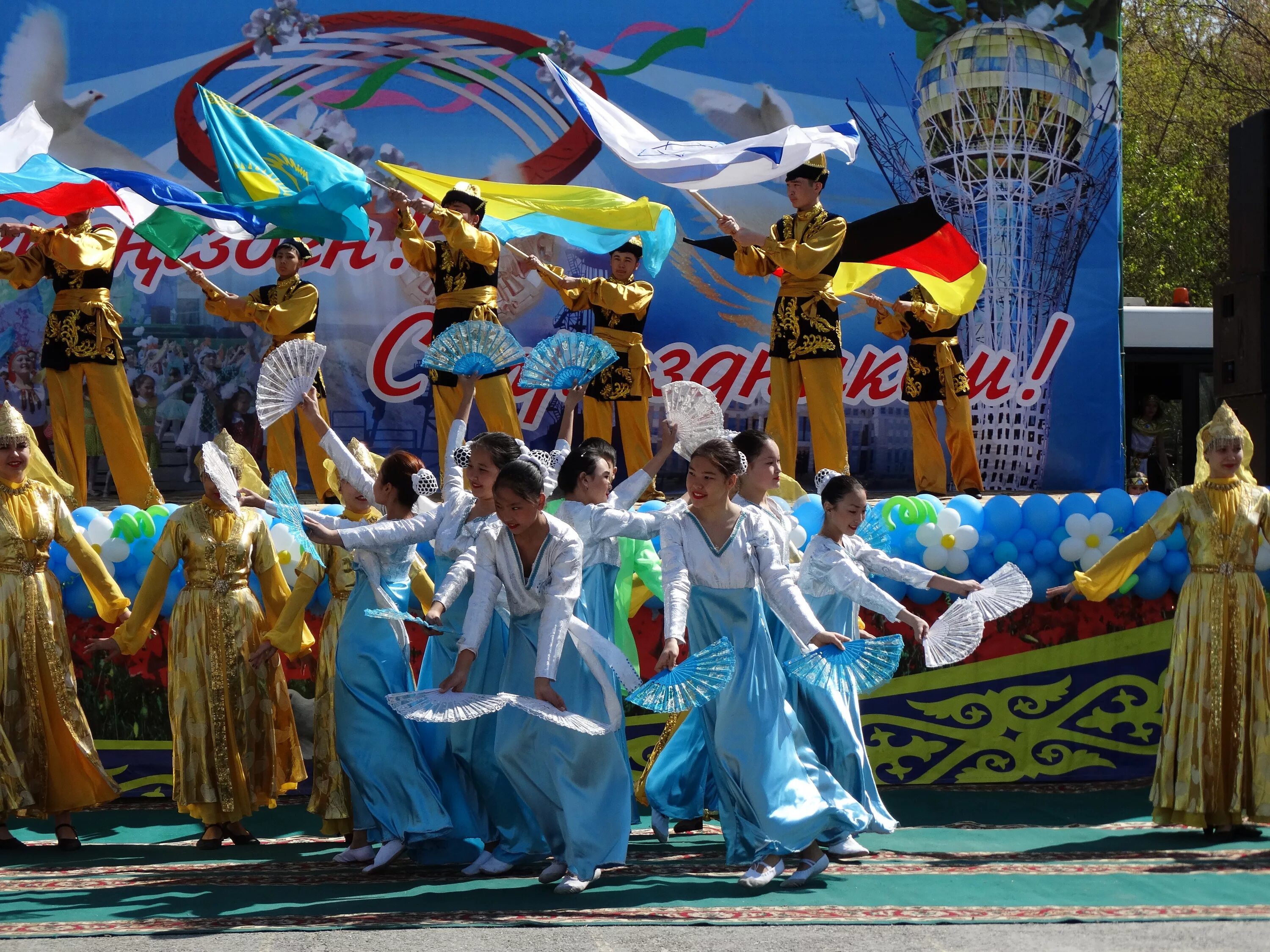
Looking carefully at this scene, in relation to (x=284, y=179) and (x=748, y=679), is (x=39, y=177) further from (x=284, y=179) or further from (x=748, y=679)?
(x=748, y=679)

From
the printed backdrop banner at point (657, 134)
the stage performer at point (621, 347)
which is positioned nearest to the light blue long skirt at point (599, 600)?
A: the stage performer at point (621, 347)

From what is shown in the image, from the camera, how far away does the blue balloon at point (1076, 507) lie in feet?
17.7

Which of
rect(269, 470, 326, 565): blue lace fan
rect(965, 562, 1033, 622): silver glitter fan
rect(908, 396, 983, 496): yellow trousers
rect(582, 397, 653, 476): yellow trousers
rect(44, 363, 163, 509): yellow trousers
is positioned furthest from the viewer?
rect(908, 396, 983, 496): yellow trousers

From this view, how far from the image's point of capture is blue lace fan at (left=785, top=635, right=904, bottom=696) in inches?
146

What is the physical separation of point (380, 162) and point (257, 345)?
3707 mm

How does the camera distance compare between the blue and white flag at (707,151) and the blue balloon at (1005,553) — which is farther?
the blue and white flag at (707,151)

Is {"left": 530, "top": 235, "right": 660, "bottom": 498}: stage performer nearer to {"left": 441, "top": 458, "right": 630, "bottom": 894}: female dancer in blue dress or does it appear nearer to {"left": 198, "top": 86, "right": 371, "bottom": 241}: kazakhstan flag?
{"left": 198, "top": 86, "right": 371, "bottom": 241}: kazakhstan flag

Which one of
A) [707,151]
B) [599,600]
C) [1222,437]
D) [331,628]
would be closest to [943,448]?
[707,151]

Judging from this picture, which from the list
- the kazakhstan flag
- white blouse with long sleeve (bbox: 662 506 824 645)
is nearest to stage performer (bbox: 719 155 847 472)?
the kazakhstan flag

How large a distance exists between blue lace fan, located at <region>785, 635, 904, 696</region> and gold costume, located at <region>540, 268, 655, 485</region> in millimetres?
3904

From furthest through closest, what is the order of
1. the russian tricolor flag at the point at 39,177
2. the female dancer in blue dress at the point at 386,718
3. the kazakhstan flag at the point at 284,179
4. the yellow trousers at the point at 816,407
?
the yellow trousers at the point at 816,407
the russian tricolor flag at the point at 39,177
the kazakhstan flag at the point at 284,179
the female dancer in blue dress at the point at 386,718

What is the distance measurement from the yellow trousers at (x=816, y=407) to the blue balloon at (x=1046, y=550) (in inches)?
56.0

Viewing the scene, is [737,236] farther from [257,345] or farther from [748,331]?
[257,345]

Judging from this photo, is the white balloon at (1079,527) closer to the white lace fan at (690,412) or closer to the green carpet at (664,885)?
the green carpet at (664,885)
